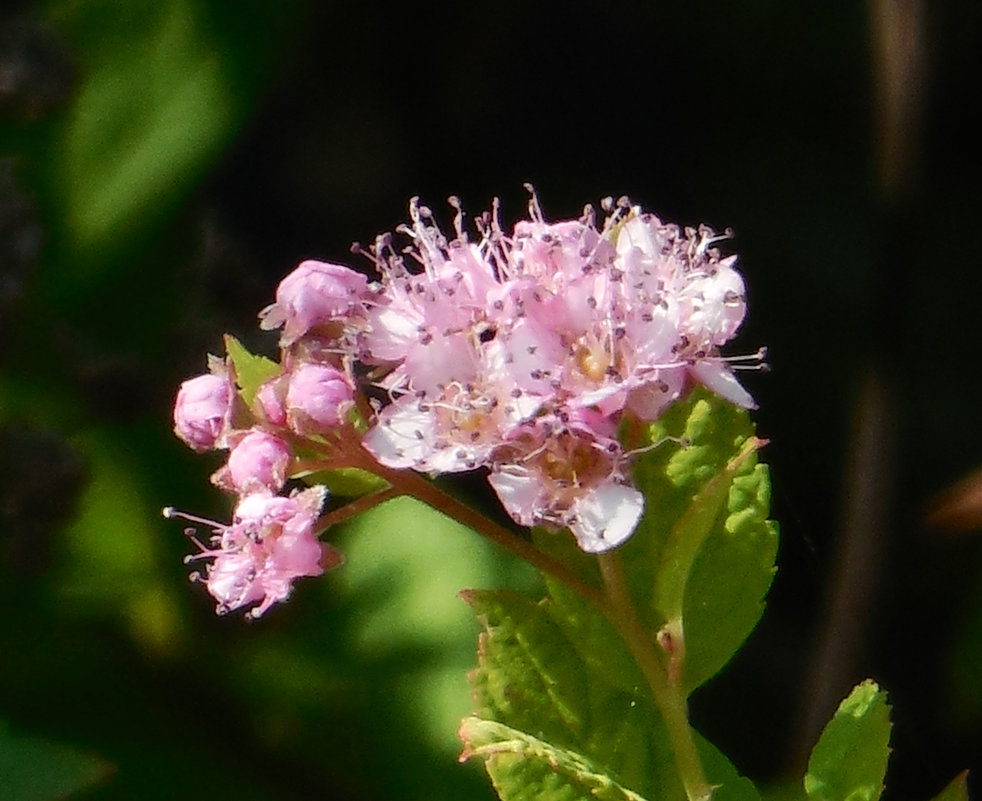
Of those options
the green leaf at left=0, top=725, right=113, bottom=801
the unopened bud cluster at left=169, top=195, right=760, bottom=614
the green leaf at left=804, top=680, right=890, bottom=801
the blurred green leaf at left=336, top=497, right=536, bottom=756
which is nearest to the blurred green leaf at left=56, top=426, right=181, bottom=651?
the blurred green leaf at left=336, top=497, right=536, bottom=756

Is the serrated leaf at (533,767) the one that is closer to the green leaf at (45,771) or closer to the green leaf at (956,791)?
the green leaf at (956,791)

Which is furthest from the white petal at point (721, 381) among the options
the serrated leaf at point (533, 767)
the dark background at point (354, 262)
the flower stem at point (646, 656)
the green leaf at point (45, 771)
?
the green leaf at point (45, 771)

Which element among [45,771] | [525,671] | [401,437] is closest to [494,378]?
[401,437]

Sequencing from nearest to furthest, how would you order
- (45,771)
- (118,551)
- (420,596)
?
(45,771) < (420,596) < (118,551)

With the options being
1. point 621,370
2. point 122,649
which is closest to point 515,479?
point 621,370

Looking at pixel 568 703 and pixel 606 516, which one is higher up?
pixel 606 516

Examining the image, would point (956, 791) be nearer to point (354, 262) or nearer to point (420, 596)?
point (420, 596)
